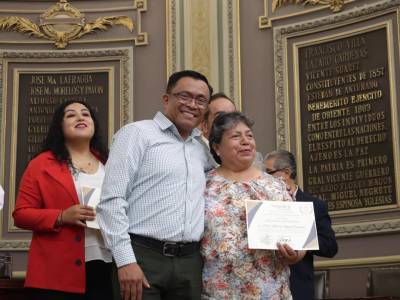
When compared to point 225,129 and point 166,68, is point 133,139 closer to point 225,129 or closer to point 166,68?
point 225,129

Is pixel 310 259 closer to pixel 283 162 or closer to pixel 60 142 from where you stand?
pixel 283 162

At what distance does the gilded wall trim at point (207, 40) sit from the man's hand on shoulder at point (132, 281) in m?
3.83

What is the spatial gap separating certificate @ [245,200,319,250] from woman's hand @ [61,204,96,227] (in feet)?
2.14

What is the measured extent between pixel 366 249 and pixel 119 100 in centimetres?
251

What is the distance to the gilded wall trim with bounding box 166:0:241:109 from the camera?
6.22 metres

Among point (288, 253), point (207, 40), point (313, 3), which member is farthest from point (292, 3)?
point (288, 253)

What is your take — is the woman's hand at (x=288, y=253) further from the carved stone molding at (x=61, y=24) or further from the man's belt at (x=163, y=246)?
the carved stone molding at (x=61, y=24)

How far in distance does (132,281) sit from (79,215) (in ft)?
1.64

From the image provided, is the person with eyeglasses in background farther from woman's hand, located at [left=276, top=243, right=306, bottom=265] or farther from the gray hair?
woman's hand, located at [left=276, top=243, right=306, bottom=265]

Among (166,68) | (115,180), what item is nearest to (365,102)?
(166,68)

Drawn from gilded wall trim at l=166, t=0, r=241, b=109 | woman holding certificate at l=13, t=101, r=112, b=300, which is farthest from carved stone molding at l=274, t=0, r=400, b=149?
woman holding certificate at l=13, t=101, r=112, b=300

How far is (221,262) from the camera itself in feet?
8.49

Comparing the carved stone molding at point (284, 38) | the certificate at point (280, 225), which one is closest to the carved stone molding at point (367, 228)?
the carved stone molding at point (284, 38)

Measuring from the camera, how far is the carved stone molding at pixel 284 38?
222 inches
